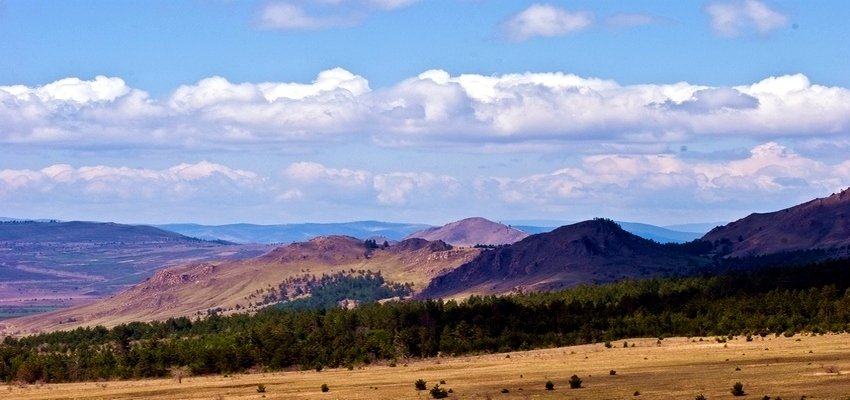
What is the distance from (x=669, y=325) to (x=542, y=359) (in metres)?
43.4

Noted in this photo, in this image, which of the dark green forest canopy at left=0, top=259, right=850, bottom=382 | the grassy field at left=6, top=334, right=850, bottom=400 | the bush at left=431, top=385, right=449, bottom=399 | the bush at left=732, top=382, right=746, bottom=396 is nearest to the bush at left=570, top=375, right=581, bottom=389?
the grassy field at left=6, top=334, right=850, bottom=400

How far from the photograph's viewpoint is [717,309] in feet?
620

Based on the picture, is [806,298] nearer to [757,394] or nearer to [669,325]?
[669,325]

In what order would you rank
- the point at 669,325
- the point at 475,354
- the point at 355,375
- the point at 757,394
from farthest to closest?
the point at 669,325, the point at 475,354, the point at 355,375, the point at 757,394

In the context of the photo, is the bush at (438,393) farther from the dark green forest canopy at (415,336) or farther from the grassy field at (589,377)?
the dark green forest canopy at (415,336)

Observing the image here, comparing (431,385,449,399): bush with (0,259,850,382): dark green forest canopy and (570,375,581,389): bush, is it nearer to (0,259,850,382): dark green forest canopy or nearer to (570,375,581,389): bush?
(570,375,581,389): bush

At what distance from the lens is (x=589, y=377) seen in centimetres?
10688

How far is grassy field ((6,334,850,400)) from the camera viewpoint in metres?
91.8

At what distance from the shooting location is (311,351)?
171 metres

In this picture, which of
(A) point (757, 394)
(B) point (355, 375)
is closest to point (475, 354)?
(B) point (355, 375)

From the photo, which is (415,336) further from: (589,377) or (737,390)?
(737,390)

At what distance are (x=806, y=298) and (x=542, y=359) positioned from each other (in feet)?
197

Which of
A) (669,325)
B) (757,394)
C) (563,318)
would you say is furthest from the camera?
(563,318)

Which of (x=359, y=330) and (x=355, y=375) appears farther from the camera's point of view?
(x=359, y=330)
